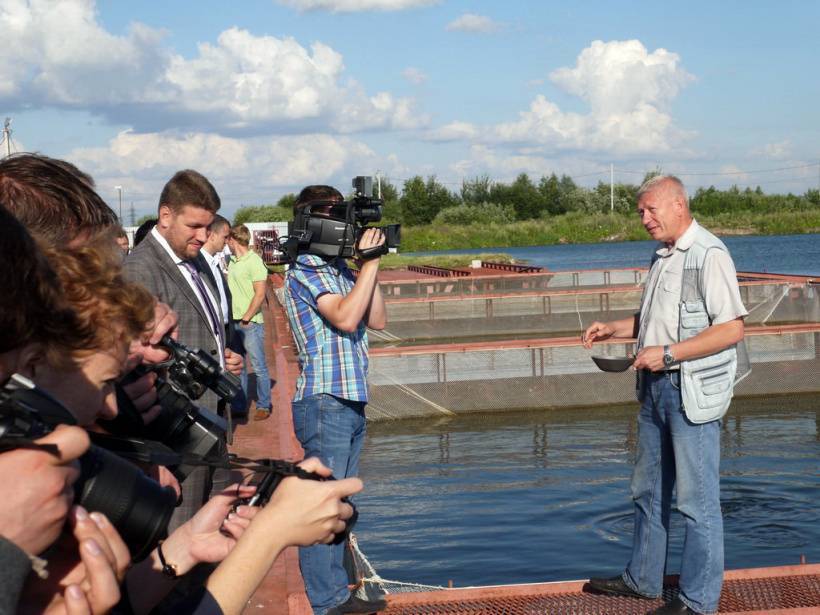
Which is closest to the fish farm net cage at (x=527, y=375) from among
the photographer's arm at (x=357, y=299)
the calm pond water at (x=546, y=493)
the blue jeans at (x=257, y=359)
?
the calm pond water at (x=546, y=493)

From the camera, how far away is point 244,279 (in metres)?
10.6

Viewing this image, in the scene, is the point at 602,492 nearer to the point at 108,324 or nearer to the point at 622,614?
the point at 622,614

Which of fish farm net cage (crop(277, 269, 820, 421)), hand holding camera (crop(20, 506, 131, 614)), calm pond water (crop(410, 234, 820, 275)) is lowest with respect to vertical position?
calm pond water (crop(410, 234, 820, 275))

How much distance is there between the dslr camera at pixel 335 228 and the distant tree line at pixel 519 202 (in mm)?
84183

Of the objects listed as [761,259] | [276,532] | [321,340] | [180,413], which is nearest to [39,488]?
[276,532]

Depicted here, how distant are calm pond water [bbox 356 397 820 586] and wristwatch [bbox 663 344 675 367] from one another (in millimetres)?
2857

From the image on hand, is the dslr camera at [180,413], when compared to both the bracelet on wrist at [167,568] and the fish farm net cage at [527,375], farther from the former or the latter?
the fish farm net cage at [527,375]

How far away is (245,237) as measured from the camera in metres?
11.0

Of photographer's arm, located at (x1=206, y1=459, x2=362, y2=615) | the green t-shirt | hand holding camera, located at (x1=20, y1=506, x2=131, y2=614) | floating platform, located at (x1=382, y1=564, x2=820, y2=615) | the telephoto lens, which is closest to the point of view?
hand holding camera, located at (x1=20, y1=506, x2=131, y2=614)

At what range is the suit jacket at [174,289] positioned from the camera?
182 inches

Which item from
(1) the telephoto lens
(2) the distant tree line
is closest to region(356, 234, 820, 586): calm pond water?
(1) the telephoto lens

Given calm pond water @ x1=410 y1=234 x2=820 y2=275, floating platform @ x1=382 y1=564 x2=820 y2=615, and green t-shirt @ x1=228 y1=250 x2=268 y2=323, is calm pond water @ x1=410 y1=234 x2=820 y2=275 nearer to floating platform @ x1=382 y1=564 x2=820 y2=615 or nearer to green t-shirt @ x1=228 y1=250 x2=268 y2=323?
green t-shirt @ x1=228 y1=250 x2=268 y2=323

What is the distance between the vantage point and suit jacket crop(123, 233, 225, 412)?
15.2 feet

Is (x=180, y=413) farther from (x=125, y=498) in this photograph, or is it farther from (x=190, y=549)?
(x=125, y=498)
